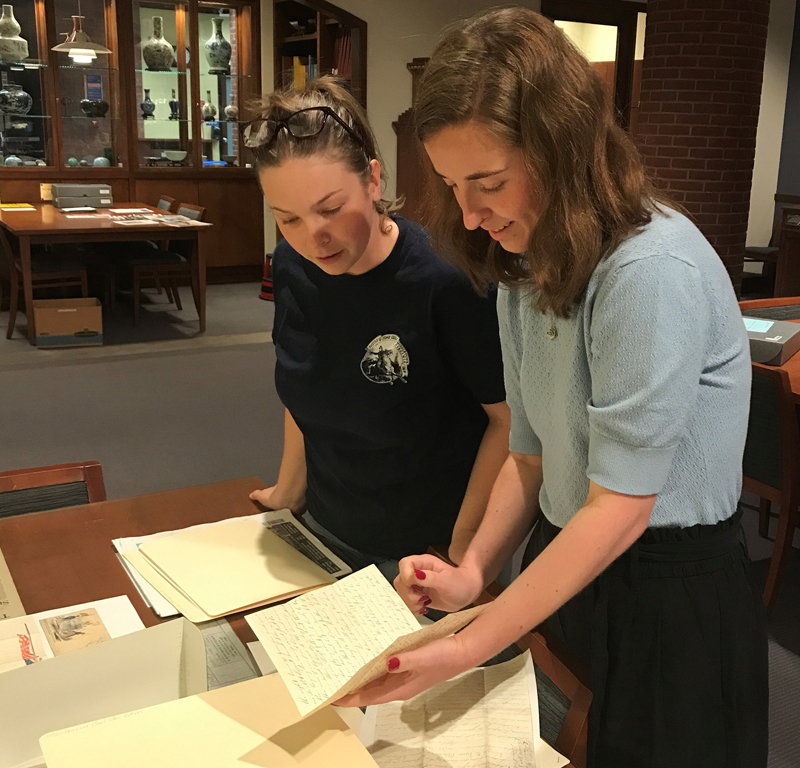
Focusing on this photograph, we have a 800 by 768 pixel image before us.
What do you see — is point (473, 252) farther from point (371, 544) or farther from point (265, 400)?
point (265, 400)

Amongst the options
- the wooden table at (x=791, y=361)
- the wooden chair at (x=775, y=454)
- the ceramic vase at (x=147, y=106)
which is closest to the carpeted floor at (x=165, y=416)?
the wooden chair at (x=775, y=454)

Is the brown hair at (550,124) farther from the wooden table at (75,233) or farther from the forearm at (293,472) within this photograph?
the wooden table at (75,233)

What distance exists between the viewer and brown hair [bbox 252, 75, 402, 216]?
125 centimetres

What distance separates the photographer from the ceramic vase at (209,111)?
26.3ft

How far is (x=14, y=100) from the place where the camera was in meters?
7.18

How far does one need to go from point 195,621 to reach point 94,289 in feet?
21.3

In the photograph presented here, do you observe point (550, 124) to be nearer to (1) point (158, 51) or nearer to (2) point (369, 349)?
(2) point (369, 349)

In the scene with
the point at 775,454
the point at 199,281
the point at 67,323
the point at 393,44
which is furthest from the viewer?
the point at 393,44

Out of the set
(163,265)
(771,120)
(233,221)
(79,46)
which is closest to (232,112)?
(233,221)

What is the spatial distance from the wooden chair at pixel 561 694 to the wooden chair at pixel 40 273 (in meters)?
5.41

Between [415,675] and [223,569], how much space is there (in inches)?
21.5

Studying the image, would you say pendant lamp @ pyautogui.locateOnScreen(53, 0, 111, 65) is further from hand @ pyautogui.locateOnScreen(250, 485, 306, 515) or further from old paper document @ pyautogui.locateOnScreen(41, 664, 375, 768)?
old paper document @ pyautogui.locateOnScreen(41, 664, 375, 768)

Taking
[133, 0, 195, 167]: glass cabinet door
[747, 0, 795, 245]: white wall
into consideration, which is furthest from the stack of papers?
[747, 0, 795, 245]: white wall

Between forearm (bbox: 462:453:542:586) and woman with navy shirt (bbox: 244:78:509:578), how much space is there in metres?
0.14
